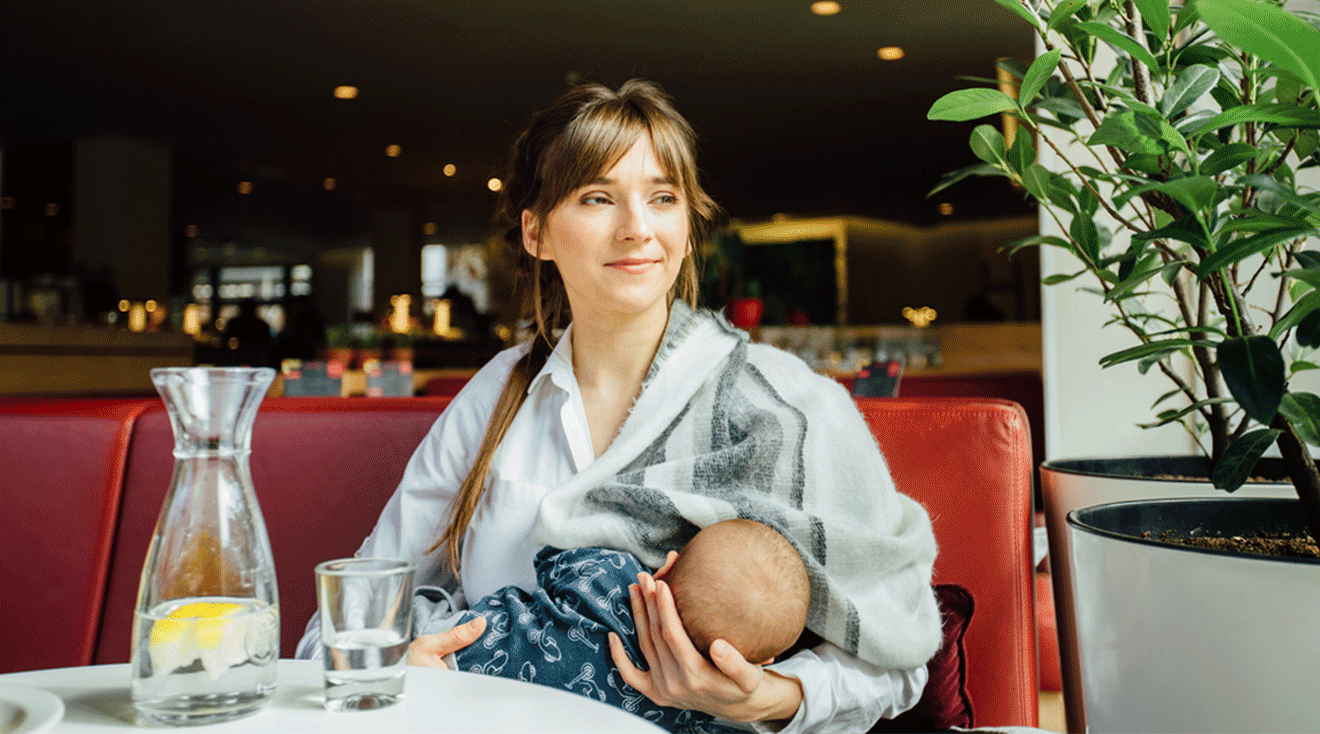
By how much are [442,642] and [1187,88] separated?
2.98ft

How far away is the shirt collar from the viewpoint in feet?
4.12

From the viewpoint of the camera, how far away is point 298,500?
1.45 m

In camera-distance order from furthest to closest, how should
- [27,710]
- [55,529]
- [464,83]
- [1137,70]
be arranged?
1. [464,83]
2. [55,529]
3. [1137,70]
4. [27,710]

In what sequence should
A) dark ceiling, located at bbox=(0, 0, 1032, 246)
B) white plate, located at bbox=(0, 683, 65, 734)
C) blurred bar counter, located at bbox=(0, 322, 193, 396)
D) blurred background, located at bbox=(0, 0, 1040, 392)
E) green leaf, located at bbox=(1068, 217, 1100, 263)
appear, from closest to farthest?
1. white plate, located at bbox=(0, 683, 65, 734)
2. green leaf, located at bbox=(1068, 217, 1100, 263)
3. dark ceiling, located at bbox=(0, 0, 1032, 246)
4. blurred background, located at bbox=(0, 0, 1040, 392)
5. blurred bar counter, located at bbox=(0, 322, 193, 396)

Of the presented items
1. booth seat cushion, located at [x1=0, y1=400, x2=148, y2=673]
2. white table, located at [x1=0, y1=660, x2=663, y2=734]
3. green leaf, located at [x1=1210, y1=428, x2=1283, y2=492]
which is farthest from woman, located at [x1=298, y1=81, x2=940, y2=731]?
booth seat cushion, located at [x1=0, y1=400, x2=148, y2=673]

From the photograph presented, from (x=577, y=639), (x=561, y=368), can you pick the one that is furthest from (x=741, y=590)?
(x=561, y=368)

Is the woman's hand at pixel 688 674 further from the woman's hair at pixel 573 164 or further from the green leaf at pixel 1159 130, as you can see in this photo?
the green leaf at pixel 1159 130

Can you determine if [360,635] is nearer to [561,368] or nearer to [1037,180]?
[561,368]

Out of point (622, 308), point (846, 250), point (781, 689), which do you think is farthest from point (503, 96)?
point (781, 689)

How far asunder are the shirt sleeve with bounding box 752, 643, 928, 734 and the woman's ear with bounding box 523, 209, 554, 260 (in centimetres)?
67

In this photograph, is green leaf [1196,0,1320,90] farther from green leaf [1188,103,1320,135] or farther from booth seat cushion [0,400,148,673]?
booth seat cushion [0,400,148,673]

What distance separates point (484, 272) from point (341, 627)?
8.95 meters

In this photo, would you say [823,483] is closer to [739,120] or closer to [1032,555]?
[1032,555]

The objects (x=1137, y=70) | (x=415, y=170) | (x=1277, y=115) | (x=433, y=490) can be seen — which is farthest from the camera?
(x=415, y=170)
